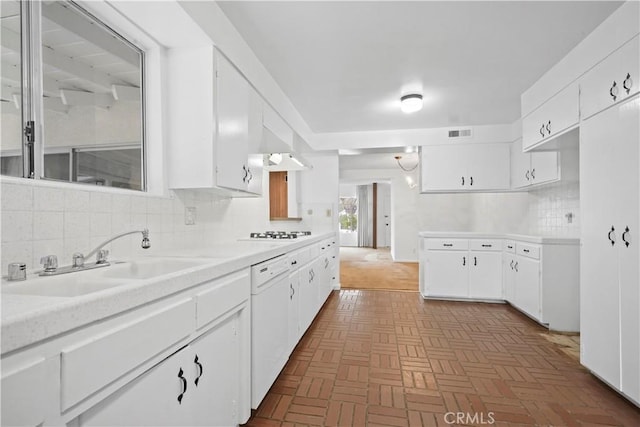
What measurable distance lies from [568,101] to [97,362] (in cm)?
314

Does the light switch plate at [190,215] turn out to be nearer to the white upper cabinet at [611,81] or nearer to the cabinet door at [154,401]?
the cabinet door at [154,401]

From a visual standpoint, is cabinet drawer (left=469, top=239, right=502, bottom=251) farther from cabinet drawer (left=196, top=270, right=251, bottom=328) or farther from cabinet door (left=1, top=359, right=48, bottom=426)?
cabinet door (left=1, top=359, right=48, bottom=426)

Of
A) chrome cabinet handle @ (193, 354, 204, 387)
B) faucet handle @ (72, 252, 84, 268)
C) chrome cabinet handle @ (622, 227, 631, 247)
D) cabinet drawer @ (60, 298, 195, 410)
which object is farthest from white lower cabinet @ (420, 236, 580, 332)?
faucet handle @ (72, 252, 84, 268)

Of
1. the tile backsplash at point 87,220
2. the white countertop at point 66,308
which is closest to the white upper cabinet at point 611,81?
the white countertop at point 66,308

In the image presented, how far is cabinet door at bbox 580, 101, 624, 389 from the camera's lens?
1.80 m

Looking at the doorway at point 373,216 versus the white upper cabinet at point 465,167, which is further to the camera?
the doorway at point 373,216

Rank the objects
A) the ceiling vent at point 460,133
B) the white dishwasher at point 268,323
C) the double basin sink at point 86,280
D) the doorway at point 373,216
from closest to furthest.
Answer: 1. the double basin sink at point 86,280
2. the white dishwasher at point 268,323
3. the ceiling vent at point 460,133
4. the doorway at point 373,216

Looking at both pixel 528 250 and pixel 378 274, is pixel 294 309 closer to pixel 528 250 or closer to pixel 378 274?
pixel 528 250

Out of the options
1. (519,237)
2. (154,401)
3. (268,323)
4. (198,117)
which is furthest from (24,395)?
(519,237)

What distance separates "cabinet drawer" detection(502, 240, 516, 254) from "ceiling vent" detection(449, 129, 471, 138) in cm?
153

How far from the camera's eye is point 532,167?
356cm

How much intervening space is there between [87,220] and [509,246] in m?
4.19

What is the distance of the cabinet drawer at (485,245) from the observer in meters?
3.94

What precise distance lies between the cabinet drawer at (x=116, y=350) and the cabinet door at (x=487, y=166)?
165 inches
